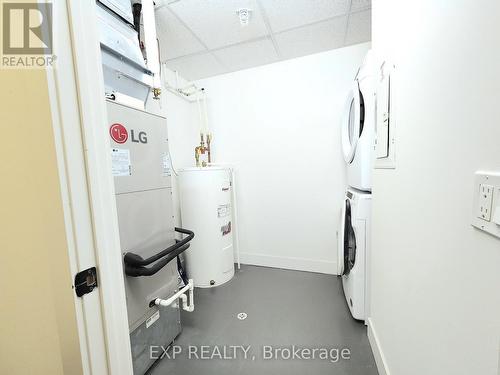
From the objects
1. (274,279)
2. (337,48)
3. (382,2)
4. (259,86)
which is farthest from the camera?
(259,86)

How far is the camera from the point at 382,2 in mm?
1190

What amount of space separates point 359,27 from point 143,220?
7.54 feet

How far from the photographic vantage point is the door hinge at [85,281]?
0.51 metres

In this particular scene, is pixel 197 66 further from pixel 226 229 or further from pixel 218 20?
pixel 226 229

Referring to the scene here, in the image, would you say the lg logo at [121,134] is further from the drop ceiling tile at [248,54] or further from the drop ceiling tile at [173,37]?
the drop ceiling tile at [248,54]

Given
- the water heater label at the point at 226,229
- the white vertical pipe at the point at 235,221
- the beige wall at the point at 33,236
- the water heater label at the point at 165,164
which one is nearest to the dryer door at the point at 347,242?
the water heater label at the point at 226,229

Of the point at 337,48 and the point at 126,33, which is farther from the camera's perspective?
Answer: the point at 337,48

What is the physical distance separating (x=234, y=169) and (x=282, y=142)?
683mm

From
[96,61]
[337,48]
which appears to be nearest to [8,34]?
[96,61]

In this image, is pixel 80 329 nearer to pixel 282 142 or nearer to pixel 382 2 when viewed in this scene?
pixel 382 2

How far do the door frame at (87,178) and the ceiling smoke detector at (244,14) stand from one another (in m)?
1.43

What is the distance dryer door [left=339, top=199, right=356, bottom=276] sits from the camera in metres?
1.69

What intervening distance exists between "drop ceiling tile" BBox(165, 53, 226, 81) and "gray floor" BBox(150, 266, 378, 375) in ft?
7.89
